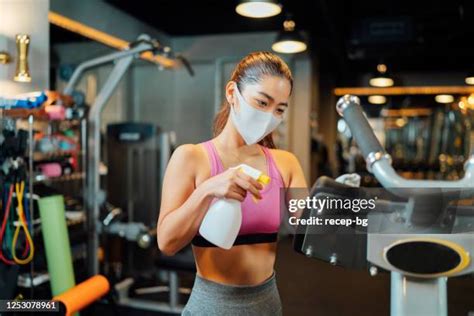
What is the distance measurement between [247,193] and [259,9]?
0.87 metres

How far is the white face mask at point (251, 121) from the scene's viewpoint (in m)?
0.92

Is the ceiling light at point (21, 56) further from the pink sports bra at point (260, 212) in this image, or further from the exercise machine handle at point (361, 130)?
the exercise machine handle at point (361, 130)

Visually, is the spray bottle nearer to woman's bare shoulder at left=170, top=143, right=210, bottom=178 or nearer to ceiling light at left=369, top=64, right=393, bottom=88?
woman's bare shoulder at left=170, top=143, right=210, bottom=178

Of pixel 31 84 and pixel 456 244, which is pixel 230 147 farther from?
pixel 31 84

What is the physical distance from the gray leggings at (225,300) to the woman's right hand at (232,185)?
0.31 m

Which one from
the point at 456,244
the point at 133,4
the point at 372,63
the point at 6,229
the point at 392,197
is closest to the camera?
the point at 456,244

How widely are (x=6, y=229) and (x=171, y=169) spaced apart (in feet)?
4.17

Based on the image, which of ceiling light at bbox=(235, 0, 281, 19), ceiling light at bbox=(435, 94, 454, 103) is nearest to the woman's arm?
ceiling light at bbox=(235, 0, 281, 19)

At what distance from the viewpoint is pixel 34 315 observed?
75.0 inches

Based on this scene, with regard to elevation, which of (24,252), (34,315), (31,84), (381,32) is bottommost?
(34,315)

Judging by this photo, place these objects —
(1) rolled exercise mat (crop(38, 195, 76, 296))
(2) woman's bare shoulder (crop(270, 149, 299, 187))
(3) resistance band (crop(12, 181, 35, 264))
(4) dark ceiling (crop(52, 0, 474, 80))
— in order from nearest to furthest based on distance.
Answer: (2) woman's bare shoulder (crop(270, 149, 299, 187))
(3) resistance band (crop(12, 181, 35, 264))
(1) rolled exercise mat (crop(38, 195, 76, 296))
(4) dark ceiling (crop(52, 0, 474, 80))

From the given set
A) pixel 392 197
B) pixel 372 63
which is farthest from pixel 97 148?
pixel 392 197

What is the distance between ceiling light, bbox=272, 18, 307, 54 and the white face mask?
0.42m

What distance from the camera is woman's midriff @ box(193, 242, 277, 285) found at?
3.24 feet
